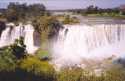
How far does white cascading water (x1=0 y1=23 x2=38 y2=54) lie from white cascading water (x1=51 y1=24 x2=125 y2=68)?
18 cm

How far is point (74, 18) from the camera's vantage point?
265 centimetres

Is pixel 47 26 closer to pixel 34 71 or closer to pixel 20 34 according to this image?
pixel 20 34

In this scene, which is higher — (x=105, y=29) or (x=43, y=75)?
(x=105, y=29)

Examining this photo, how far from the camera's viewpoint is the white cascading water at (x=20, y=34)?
267cm

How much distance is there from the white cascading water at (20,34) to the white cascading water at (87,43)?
0.60ft

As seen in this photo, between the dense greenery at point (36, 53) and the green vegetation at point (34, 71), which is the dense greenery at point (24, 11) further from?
the green vegetation at point (34, 71)

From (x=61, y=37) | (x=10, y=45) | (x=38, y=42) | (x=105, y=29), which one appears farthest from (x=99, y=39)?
(x=10, y=45)

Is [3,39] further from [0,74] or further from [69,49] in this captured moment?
[69,49]

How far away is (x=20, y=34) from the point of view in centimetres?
269

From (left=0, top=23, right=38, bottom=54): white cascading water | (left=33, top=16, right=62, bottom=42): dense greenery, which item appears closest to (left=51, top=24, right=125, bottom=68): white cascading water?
(left=33, top=16, right=62, bottom=42): dense greenery

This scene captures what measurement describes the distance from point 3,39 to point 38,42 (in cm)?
28

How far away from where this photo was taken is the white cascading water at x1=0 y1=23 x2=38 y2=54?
267cm

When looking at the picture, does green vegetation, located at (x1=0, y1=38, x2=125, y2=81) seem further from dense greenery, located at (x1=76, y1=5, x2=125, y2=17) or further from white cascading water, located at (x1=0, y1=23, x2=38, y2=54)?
dense greenery, located at (x1=76, y1=5, x2=125, y2=17)

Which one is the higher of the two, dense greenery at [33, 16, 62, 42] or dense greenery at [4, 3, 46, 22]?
dense greenery at [4, 3, 46, 22]
